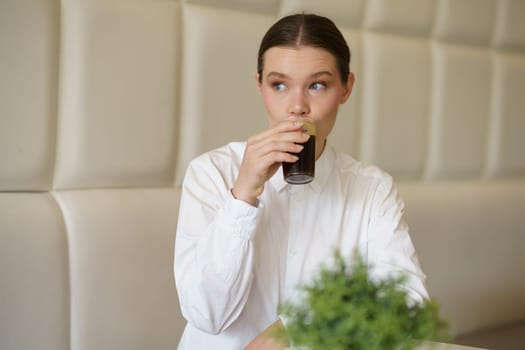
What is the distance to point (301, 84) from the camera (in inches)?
53.6

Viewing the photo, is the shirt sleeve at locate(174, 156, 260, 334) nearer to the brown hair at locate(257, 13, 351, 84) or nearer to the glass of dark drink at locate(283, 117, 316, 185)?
the glass of dark drink at locate(283, 117, 316, 185)

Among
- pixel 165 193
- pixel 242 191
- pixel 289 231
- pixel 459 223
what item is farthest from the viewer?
pixel 459 223

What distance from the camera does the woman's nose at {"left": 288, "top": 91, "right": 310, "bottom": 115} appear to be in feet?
4.40

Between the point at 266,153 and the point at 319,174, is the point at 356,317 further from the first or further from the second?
the point at 319,174

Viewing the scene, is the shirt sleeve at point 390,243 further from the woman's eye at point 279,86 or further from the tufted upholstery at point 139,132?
the tufted upholstery at point 139,132

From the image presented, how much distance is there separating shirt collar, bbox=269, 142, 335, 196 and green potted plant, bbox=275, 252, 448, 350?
0.77 m

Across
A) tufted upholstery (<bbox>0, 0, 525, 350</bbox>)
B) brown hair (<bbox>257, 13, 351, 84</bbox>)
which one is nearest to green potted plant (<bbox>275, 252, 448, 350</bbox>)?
brown hair (<bbox>257, 13, 351, 84</bbox>)

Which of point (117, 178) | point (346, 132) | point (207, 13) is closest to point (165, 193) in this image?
point (117, 178)

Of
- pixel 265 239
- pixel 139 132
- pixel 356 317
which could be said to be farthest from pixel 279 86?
pixel 356 317

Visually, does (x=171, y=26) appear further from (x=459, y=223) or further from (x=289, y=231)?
(x=459, y=223)

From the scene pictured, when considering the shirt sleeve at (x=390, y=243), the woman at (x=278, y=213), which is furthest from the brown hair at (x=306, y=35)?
the shirt sleeve at (x=390, y=243)

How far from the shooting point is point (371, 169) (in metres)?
1.62

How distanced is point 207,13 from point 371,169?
23.2 inches

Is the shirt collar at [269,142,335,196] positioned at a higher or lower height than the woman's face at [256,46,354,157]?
lower
